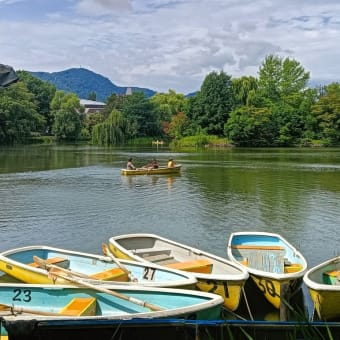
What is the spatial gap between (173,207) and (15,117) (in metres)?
58.9

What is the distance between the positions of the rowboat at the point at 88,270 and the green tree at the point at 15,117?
63.5 metres

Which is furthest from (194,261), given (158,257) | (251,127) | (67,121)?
(67,121)

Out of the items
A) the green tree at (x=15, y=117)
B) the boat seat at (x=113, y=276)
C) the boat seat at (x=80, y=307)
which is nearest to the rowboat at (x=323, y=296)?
the boat seat at (x=113, y=276)

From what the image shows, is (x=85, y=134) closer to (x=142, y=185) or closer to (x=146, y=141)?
(x=146, y=141)

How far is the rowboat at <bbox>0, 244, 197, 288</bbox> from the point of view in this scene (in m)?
7.25

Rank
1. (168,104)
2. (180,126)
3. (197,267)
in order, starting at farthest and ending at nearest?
1. (168,104)
2. (180,126)
3. (197,267)

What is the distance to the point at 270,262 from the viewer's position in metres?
9.13

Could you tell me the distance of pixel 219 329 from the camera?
4398 mm

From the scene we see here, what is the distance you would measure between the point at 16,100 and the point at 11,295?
7219 centimetres

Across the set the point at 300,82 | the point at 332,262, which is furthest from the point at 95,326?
the point at 300,82

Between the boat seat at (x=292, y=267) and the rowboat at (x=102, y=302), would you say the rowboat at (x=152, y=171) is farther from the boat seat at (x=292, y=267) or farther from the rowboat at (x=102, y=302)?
the rowboat at (x=102, y=302)

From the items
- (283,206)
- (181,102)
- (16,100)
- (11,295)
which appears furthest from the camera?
(181,102)

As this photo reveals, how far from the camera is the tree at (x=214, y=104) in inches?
2869

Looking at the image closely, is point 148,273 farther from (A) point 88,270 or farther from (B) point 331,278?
(B) point 331,278
